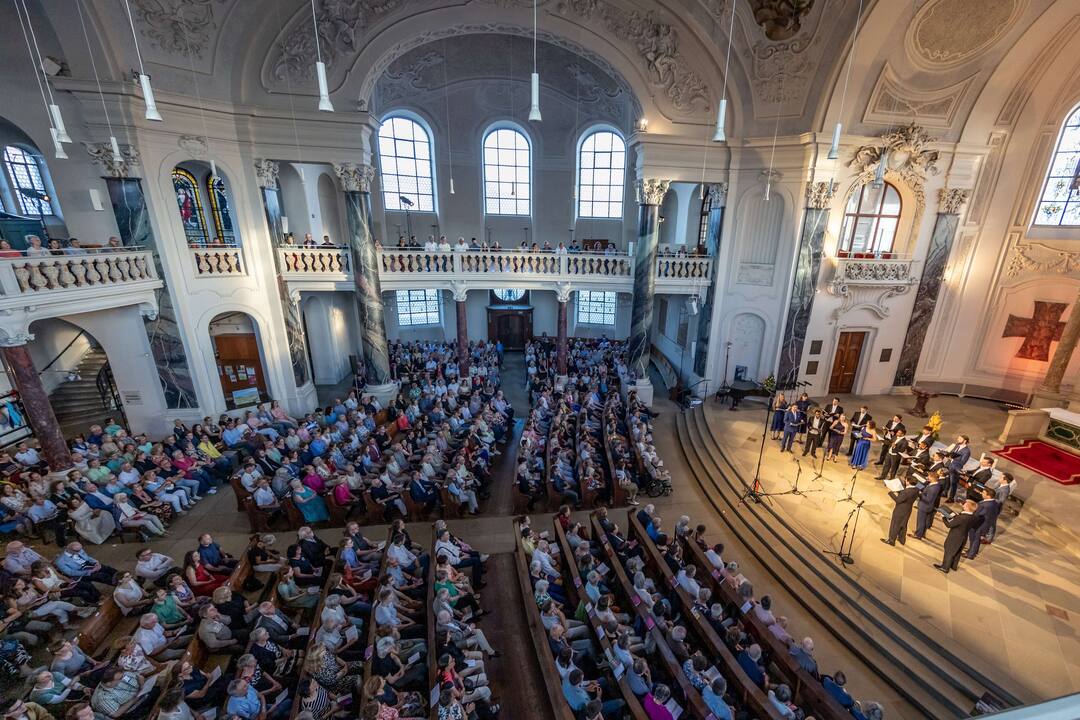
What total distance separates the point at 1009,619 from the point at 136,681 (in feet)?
34.6

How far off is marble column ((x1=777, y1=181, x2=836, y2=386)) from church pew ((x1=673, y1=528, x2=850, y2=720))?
9004 millimetres

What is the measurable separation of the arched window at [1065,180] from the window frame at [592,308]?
13.4m

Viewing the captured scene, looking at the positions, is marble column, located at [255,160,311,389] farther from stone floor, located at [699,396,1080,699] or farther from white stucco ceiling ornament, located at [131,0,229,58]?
stone floor, located at [699,396,1080,699]

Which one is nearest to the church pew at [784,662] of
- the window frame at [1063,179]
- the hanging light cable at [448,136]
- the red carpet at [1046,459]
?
the red carpet at [1046,459]

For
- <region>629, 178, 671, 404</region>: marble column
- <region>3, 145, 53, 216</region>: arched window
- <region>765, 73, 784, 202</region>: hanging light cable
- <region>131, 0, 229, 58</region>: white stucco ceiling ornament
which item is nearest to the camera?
<region>131, 0, 229, 58</region>: white stucco ceiling ornament

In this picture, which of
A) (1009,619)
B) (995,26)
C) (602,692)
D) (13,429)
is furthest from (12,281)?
(995,26)

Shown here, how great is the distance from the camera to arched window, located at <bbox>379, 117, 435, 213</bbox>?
18312 mm

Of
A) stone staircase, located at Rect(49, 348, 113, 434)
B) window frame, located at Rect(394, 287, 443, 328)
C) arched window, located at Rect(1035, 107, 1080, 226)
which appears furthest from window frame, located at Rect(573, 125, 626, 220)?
stone staircase, located at Rect(49, 348, 113, 434)

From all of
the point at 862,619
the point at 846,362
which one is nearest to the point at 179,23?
the point at 862,619

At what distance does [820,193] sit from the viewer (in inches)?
494

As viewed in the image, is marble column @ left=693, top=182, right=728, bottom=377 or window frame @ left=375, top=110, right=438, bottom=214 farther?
window frame @ left=375, top=110, right=438, bottom=214

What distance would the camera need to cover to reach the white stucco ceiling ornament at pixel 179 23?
9922 millimetres

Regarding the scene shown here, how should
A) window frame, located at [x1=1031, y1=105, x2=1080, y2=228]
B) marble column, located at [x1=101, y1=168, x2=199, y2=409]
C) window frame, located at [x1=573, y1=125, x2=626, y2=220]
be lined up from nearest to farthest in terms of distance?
marble column, located at [x1=101, y1=168, x2=199, y2=409] < window frame, located at [x1=1031, y1=105, x2=1080, y2=228] < window frame, located at [x1=573, y1=125, x2=626, y2=220]

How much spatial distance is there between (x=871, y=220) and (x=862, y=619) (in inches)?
441
